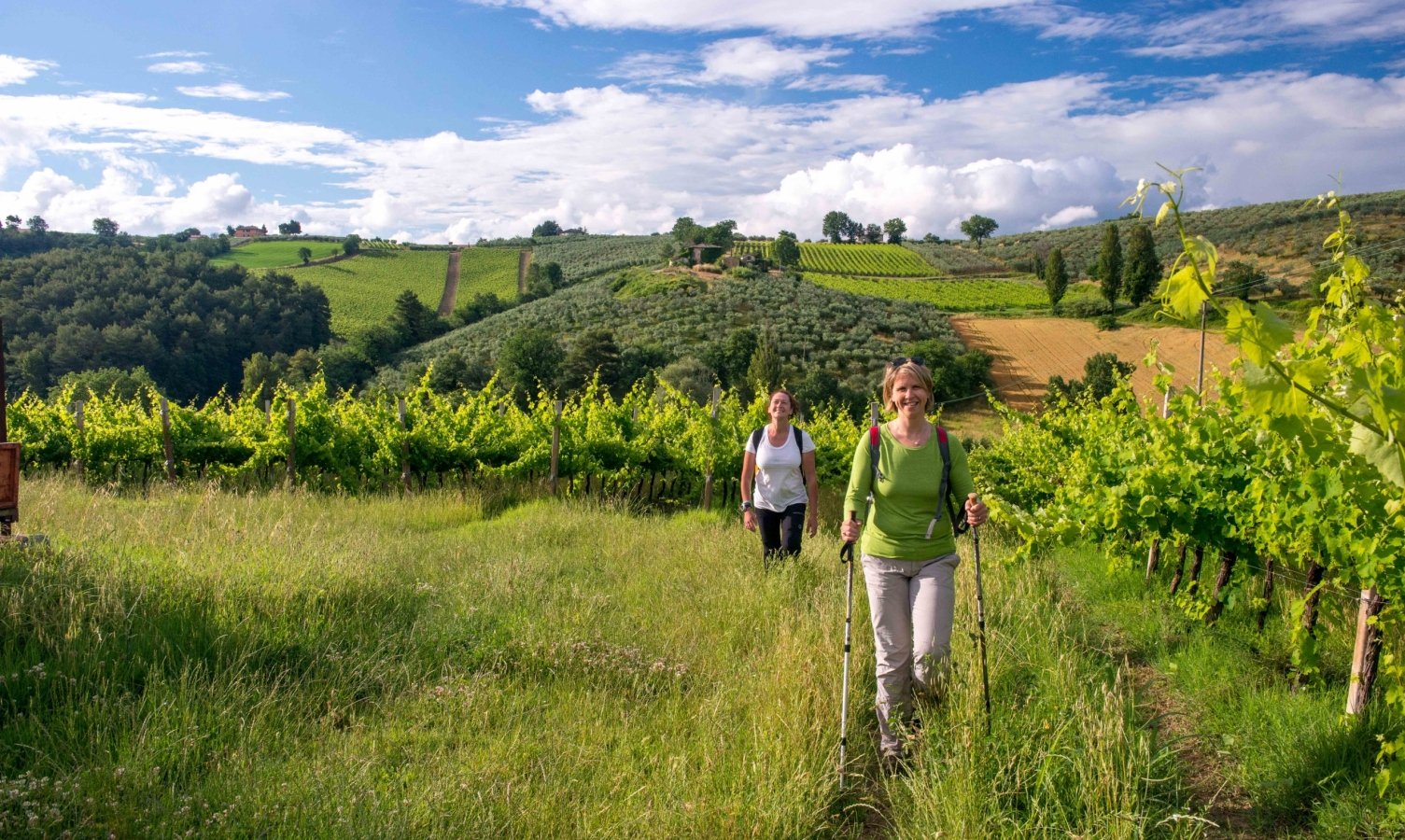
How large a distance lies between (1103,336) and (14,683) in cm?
5352

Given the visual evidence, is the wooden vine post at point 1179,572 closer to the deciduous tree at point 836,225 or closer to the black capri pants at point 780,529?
the black capri pants at point 780,529

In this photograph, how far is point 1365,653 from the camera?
3.64m

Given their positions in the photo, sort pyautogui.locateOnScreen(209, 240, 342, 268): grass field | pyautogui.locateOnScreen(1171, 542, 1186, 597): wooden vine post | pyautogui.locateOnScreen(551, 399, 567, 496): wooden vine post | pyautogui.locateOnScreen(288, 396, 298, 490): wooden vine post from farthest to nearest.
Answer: pyautogui.locateOnScreen(209, 240, 342, 268): grass field < pyautogui.locateOnScreen(288, 396, 298, 490): wooden vine post < pyautogui.locateOnScreen(551, 399, 567, 496): wooden vine post < pyautogui.locateOnScreen(1171, 542, 1186, 597): wooden vine post

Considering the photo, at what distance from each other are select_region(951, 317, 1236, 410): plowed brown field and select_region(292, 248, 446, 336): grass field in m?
49.8

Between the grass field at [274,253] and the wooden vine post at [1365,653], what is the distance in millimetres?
95354

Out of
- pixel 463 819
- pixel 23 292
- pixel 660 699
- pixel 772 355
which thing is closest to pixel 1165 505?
pixel 660 699

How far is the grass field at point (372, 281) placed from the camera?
74000mm

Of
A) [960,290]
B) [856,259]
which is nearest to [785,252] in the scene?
[856,259]

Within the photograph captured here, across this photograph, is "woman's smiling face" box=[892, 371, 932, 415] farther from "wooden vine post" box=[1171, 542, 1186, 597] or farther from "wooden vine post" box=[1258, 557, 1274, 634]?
"wooden vine post" box=[1171, 542, 1186, 597]

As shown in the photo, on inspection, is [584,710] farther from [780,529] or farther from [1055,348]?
[1055,348]

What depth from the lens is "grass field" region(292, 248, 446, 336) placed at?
2913 inches

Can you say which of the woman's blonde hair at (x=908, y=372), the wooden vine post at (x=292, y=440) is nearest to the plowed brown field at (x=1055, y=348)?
the wooden vine post at (x=292, y=440)

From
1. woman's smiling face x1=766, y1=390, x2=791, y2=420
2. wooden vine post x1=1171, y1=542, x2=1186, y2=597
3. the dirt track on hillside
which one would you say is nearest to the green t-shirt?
woman's smiling face x1=766, y1=390, x2=791, y2=420

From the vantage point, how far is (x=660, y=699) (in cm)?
408
